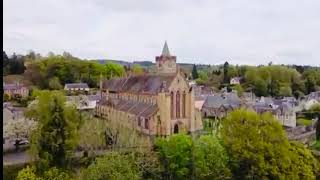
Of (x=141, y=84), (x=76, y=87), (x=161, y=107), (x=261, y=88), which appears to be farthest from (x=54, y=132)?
(x=261, y=88)

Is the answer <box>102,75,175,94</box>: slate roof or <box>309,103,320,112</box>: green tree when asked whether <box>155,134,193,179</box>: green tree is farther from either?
<box>309,103,320,112</box>: green tree

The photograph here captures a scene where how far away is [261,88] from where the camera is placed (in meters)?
43.4

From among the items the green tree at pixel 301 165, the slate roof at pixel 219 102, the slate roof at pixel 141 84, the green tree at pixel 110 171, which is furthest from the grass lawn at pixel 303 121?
the green tree at pixel 110 171

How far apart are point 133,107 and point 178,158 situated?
10923mm

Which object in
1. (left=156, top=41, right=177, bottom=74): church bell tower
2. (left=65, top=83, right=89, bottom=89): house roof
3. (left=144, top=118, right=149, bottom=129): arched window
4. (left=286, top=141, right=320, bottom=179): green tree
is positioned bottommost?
(left=286, top=141, right=320, bottom=179): green tree

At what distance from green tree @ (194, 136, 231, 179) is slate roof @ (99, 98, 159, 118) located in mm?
Result: 8855

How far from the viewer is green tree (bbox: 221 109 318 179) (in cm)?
1309

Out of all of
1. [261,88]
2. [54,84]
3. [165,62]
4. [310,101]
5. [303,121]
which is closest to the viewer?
[165,62]

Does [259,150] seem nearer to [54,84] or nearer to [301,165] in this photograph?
[301,165]

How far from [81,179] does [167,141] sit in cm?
356

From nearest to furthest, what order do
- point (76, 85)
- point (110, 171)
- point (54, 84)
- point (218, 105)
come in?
1. point (110, 171)
2. point (218, 105)
3. point (54, 84)
4. point (76, 85)

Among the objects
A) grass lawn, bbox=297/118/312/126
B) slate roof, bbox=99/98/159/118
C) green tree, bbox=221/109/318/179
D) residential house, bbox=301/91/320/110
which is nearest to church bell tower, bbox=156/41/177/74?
slate roof, bbox=99/98/159/118

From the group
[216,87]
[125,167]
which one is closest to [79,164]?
[125,167]

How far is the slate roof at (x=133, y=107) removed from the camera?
22109mm
